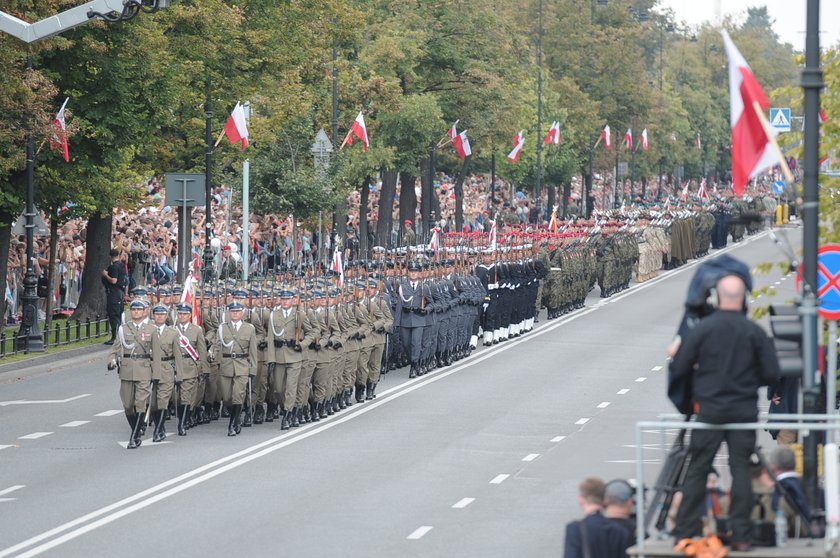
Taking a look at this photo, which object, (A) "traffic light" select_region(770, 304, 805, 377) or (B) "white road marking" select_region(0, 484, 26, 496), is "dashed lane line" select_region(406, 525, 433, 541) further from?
(A) "traffic light" select_region(770, 304, 805, 377)

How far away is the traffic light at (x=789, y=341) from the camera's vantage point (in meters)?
11.2

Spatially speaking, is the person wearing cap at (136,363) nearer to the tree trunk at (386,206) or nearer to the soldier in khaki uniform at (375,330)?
the soldier in khaki uniform at (375,330)

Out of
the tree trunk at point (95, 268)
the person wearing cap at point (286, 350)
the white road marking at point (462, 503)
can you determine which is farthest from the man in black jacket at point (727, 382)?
the tree trunk at point (95, 268)

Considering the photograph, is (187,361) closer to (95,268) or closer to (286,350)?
(286,350)

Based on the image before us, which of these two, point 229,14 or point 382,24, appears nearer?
point 229,14

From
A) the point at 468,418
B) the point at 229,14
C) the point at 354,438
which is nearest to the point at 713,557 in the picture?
the point at 354,438

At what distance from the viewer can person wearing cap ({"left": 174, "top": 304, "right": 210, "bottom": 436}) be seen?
2372 cm

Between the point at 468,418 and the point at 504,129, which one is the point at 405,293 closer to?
the point at 468,418

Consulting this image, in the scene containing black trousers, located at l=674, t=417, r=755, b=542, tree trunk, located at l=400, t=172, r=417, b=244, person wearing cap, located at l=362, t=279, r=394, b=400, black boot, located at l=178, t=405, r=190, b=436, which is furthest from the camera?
tree trunk, located at l=400, t=172, r=417, b=244

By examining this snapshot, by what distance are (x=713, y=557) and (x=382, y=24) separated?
48054 mm

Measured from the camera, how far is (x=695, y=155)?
368ft

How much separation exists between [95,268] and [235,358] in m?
15.9

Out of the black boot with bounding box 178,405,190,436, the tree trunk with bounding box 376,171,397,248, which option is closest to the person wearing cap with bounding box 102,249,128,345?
the black boot with bounding box 178,405,190,436

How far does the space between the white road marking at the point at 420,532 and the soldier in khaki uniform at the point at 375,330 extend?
33.1 feet
